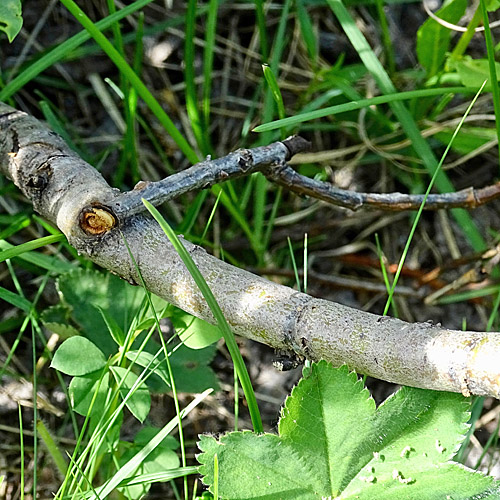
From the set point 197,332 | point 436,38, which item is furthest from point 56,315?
point 436,38

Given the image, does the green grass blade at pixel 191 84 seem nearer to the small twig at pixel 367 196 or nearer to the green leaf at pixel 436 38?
the small twig at pixel 367 196

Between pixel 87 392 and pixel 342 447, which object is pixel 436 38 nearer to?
pixel 342 447

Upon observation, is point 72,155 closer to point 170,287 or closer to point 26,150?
point 26,150

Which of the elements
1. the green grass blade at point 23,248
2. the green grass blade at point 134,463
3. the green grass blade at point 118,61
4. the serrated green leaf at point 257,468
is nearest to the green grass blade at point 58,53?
the green grass blade at point 118,61

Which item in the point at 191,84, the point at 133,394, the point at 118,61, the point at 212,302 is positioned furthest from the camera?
the point at 191,84

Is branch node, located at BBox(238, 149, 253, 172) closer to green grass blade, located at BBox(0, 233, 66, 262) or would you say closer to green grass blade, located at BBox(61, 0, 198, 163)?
green grass blade, located at BBox(61, 0, 198, 163)
